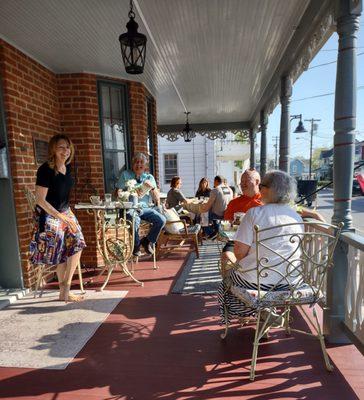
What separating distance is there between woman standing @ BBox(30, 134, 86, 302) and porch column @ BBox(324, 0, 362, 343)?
2.19m

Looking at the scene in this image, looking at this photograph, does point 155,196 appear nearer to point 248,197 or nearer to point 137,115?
point 137,115

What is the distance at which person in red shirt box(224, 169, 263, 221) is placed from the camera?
8.84ft

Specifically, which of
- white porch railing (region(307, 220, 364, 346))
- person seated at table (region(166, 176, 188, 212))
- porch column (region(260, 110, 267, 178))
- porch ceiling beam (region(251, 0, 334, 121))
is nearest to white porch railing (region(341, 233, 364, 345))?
white porch railing (region(307, 220, 364, 346))

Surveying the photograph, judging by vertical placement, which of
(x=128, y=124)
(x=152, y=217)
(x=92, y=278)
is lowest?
(x=92, y=278)

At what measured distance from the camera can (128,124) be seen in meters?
4.60

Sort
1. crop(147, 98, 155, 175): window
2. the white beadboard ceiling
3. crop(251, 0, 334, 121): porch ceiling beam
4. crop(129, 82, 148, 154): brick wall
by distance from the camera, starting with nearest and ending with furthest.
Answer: crop(251, 0, 334, 121): porch ceiling beam → the white beadboard ceiling → crop(129, 82, 148, 154): brick wall → crop(147, 98, 155, 175): window

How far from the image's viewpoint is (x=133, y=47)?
244 cm

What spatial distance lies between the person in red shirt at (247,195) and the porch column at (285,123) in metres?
1.35

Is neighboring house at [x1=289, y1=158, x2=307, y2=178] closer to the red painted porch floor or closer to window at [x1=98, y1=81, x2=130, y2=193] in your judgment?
window at [x1=98, y1=81, x2=130, y2=193]

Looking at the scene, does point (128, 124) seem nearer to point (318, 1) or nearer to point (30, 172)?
point (30, 172)

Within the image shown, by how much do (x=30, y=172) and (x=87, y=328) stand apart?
1.82 metres

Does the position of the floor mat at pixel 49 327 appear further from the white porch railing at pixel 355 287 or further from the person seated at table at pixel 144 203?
the white porch railing at pixel 355 287

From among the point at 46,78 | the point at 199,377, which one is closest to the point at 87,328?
the point at 199,377

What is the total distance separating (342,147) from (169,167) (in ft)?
39.3
